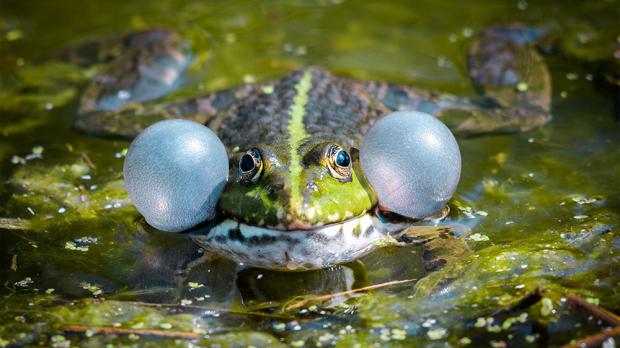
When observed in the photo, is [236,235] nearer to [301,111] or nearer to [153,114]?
[301,111]

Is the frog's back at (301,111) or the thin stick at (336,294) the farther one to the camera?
the frog's back at (301,111)

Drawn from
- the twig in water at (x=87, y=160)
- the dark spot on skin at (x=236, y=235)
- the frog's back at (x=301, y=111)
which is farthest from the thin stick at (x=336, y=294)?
the twig in water at (x=87, y=160)

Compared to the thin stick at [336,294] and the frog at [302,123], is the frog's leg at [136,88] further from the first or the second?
the thin stick at [336,294]

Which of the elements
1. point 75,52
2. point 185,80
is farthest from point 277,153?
point 75,52

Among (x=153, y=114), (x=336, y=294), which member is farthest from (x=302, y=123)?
(x=153, y=114)

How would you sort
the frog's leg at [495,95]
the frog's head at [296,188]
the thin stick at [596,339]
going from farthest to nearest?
the frog's leg at [495,95] → the frog's head at [296,188] → the thin stick at [596,339]

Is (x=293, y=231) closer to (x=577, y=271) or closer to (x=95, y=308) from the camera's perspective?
(x=95, y=308)
